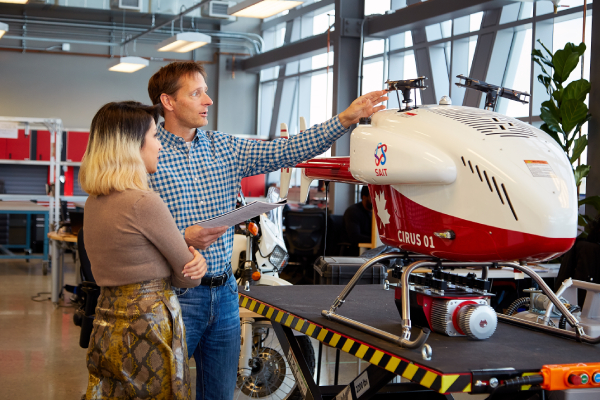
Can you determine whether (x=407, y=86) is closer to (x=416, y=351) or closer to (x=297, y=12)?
(x=416, y=351)

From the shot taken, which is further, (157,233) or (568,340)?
(568,340)

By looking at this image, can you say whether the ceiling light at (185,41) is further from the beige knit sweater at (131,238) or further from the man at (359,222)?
the beige knit sweater at (131,238)

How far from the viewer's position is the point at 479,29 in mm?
7988

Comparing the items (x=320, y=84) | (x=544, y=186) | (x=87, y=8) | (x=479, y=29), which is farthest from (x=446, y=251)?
(x=87, y=8)

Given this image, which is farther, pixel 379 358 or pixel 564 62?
Result: pixel 564 62

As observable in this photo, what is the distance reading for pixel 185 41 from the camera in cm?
1006

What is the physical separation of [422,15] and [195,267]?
7265 millimetres

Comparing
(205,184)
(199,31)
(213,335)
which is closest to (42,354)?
(213,335)

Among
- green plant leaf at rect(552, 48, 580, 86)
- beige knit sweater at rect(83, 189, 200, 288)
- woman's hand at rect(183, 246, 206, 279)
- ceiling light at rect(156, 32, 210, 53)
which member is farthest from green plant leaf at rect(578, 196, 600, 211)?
ceiling light at rect(156, 32, 210, 53)

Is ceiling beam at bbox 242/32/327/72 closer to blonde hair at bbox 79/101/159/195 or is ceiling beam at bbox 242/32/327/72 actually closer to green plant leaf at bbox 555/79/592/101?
green plant leaf at bbox 555/79/592/101

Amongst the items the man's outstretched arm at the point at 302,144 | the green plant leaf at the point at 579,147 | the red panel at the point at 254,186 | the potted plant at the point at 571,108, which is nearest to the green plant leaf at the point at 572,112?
the potted plant at the point at 571,108

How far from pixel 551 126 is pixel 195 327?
432 cm

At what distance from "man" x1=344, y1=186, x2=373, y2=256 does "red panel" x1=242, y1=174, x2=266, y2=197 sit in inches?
235

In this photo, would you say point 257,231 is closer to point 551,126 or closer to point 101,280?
point 101,280
